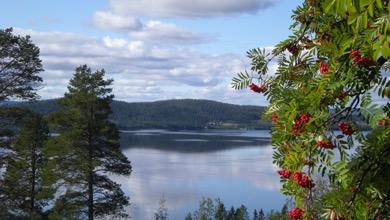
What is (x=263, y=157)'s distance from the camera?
400 feet

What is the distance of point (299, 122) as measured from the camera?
2.37 meters

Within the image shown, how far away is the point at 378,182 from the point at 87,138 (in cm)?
2183

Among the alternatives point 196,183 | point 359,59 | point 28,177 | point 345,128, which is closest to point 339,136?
point 345,128

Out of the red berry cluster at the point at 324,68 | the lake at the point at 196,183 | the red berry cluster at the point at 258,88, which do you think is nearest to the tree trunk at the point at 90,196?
the red berry cluster at the point at 258,88

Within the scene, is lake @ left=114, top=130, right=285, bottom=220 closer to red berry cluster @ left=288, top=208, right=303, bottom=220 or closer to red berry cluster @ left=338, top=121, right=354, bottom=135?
red berry cluster @ left=288, top=208, right=303, bottom=220

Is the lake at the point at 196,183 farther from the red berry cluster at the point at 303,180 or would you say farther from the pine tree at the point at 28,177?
the red berry cluster at the point at 303,180

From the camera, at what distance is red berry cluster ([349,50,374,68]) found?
6.95ft

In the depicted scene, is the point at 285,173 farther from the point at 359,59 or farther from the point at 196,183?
the point at 196,183

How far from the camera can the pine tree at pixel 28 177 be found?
19531mm

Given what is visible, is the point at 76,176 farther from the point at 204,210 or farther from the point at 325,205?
the point at 204,210

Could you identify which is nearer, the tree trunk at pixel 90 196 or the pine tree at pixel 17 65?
the pine tree at pixel 17 65

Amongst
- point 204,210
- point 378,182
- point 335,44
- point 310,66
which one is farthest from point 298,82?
point 204,210

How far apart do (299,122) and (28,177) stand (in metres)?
27.9

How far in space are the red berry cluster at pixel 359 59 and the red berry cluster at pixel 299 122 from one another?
330 millimetres
